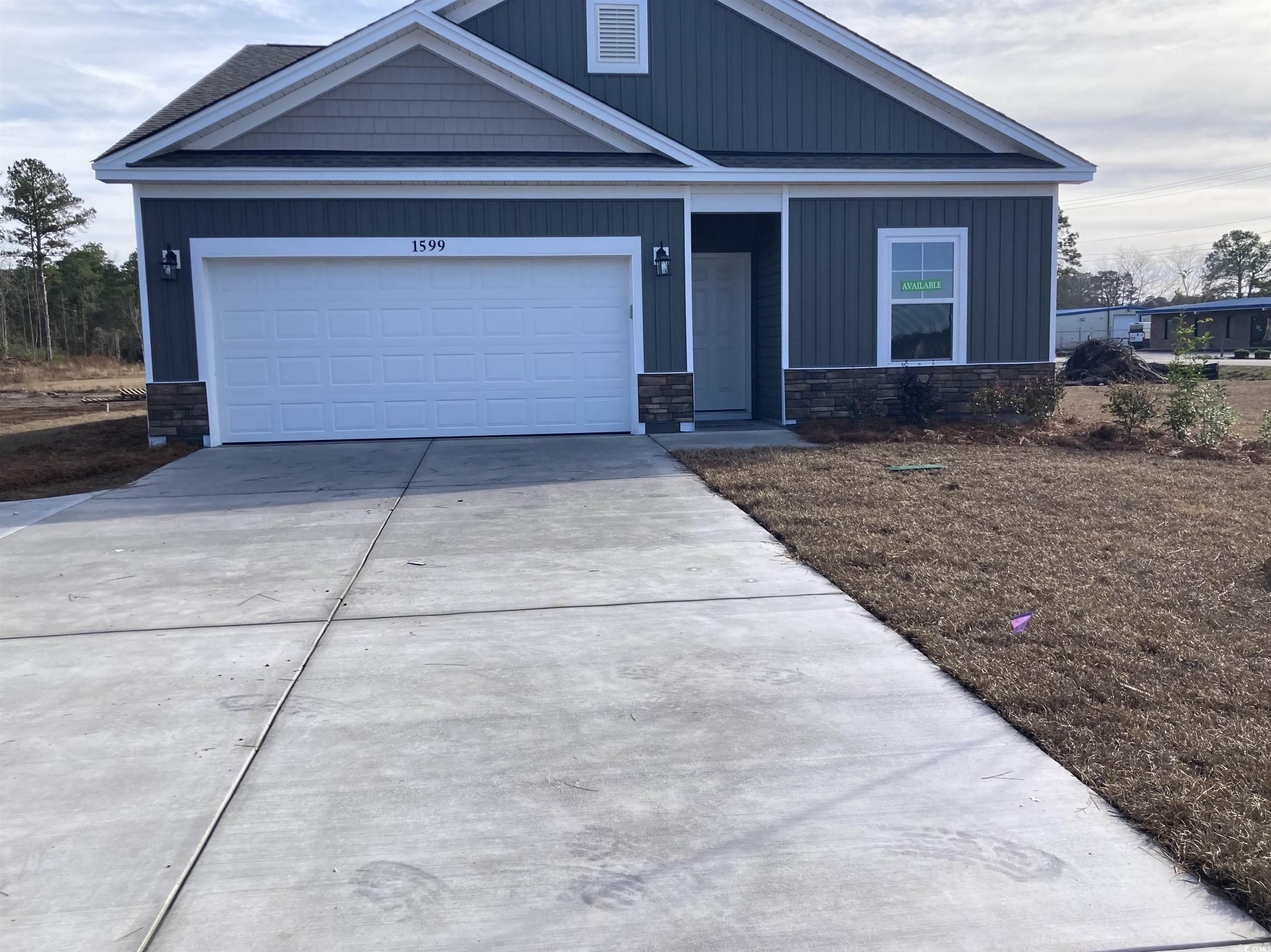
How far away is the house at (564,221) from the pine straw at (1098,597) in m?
3.63

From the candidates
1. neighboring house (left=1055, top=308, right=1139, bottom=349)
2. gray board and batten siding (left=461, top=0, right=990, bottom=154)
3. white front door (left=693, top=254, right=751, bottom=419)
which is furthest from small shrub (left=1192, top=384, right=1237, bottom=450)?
neighboring house (left=1055, top=308, right=1139, bottom=349)

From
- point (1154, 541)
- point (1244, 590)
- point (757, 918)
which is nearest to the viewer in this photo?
point (757, 918)

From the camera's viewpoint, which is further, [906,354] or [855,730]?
[906,354]

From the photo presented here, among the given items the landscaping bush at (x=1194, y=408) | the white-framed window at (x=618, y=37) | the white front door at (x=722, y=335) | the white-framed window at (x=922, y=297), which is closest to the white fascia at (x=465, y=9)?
the white-framed window at (x=618, y=37)

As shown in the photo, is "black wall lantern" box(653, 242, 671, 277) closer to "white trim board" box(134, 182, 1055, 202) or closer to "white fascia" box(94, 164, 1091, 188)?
"white trim board" box(134, 182, 1055, 202)

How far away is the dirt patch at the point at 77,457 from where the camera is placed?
9781mm

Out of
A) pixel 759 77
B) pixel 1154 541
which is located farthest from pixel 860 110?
pixel 1154 541

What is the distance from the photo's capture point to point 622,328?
1291 cm

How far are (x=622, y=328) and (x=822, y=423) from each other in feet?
9.60

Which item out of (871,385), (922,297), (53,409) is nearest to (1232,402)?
(922,297)

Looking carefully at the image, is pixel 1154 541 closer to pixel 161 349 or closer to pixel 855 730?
pixel 855 730

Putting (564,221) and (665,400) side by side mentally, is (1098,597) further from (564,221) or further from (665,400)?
(564,221)

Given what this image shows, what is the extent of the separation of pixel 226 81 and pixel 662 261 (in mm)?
7252

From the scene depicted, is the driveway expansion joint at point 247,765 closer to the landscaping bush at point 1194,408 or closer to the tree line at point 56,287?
the landscaping bush at point 1194,408
